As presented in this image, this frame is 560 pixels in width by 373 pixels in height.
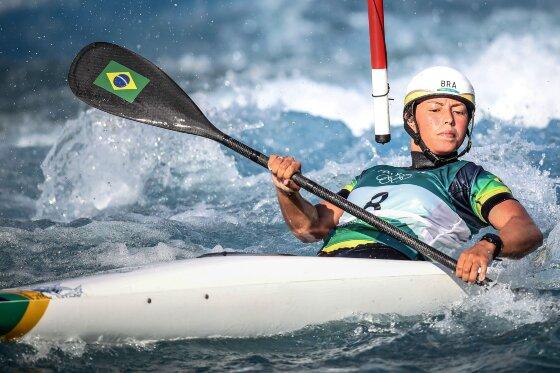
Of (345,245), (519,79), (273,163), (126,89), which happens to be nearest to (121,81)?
(126,89)

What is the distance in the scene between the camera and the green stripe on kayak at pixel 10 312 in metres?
3.27

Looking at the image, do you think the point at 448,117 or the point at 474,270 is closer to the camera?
the point at 474,270

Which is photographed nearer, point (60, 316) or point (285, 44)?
point (60, 316)

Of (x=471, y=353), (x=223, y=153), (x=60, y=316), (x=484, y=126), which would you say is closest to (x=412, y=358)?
(x=471, y=353)

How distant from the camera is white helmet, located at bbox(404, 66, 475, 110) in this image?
4.21m

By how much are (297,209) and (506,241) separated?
3.19 ft

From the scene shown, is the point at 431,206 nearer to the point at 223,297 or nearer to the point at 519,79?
the point at 223,297

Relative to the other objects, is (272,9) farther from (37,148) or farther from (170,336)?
(170,336)

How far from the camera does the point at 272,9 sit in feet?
38.3

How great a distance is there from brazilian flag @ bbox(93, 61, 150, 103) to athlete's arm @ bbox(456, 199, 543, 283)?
186cm

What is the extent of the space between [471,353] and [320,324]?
2.07 ft

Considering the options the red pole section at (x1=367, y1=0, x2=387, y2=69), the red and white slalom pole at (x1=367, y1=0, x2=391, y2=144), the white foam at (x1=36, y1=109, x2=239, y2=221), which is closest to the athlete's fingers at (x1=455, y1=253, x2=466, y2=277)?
the red and white slalom pole at (x1=367, y1=0, x2=391, y2=144)

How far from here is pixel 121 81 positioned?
4566mm

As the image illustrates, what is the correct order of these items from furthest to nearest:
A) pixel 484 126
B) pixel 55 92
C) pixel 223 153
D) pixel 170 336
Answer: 1. pixel 55 92
2. pixel 484 126
3. pixel 223 153
4. pixel 170 336
